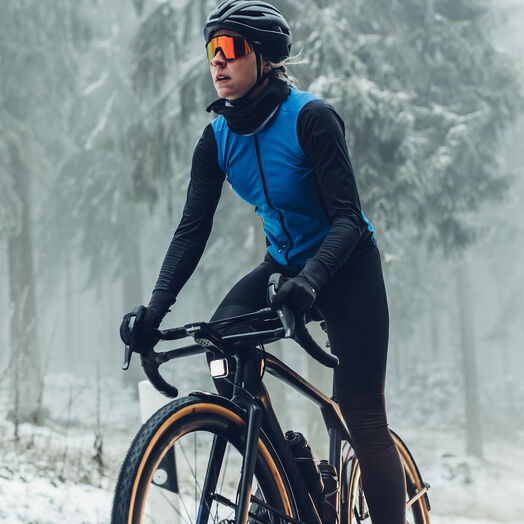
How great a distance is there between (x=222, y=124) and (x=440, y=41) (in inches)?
427

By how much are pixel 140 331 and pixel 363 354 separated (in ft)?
2.78

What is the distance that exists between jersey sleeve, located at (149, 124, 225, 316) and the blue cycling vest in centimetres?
6

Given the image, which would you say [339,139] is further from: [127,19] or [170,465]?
[127,19]

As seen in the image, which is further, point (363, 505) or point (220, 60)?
point (363, 505)

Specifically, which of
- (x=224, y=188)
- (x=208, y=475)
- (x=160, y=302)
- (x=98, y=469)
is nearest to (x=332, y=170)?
(x=160, y=302)

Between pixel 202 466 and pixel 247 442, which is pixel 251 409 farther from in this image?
pixel 202 466

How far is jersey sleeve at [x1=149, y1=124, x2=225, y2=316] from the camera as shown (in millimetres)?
2793

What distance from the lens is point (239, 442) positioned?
2.39 m

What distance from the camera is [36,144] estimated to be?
50.5 feet

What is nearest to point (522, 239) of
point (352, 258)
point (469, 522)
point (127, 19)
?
point (127, 19)

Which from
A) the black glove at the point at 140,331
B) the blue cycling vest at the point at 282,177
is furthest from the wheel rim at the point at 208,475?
the blue cycling vest at the point at 282,177

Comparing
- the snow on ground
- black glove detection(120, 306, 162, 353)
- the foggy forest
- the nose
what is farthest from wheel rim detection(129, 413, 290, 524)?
the snow on ground

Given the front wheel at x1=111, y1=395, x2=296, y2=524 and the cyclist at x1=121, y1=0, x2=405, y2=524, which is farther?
the cyclist at x1=121, y1=0, x2=405, y2=524

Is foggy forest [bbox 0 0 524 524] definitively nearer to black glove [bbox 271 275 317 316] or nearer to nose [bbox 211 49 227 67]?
nose [bbox 211 49 227 67]
